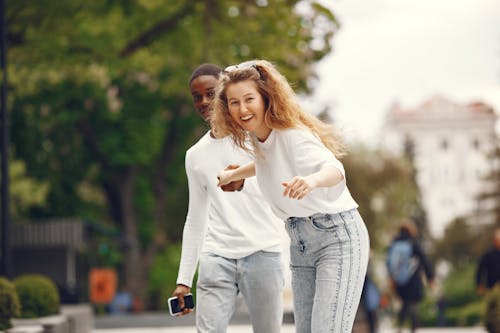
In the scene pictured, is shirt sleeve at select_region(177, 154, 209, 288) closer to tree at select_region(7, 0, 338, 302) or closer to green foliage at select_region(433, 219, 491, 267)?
tree at select_region(7, 0, 338, 302)

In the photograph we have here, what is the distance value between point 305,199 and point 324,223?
136mm

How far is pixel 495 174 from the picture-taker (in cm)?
5188

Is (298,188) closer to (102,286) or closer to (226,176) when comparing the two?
(226,176)

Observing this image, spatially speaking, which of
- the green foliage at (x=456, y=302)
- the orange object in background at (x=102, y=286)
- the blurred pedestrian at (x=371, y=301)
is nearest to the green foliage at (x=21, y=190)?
the orange object in background at (x=102, y=286)

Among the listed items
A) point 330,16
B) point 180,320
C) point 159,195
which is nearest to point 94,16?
point 330,16

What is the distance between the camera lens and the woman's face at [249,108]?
530cm

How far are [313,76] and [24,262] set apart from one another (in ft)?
34.5

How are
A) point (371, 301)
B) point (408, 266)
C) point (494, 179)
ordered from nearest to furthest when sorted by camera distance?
point (371, 301) → point (408, 266) → point (494, 179)

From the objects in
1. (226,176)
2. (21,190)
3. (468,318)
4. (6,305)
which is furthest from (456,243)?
(226,176)

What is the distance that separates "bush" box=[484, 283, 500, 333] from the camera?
44.7 ft

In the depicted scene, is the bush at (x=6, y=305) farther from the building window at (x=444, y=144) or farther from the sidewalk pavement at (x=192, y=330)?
the building window at (x=444, y=144)

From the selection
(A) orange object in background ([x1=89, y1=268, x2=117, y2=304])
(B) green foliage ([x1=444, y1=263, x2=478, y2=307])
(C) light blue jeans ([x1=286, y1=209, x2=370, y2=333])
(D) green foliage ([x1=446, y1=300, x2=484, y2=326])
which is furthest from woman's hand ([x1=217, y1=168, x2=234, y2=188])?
(B) green foliage ([x1=444, y1=263, x2=478, y2=307])

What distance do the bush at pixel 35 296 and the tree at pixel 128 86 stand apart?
603cm

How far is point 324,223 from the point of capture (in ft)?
17.3
